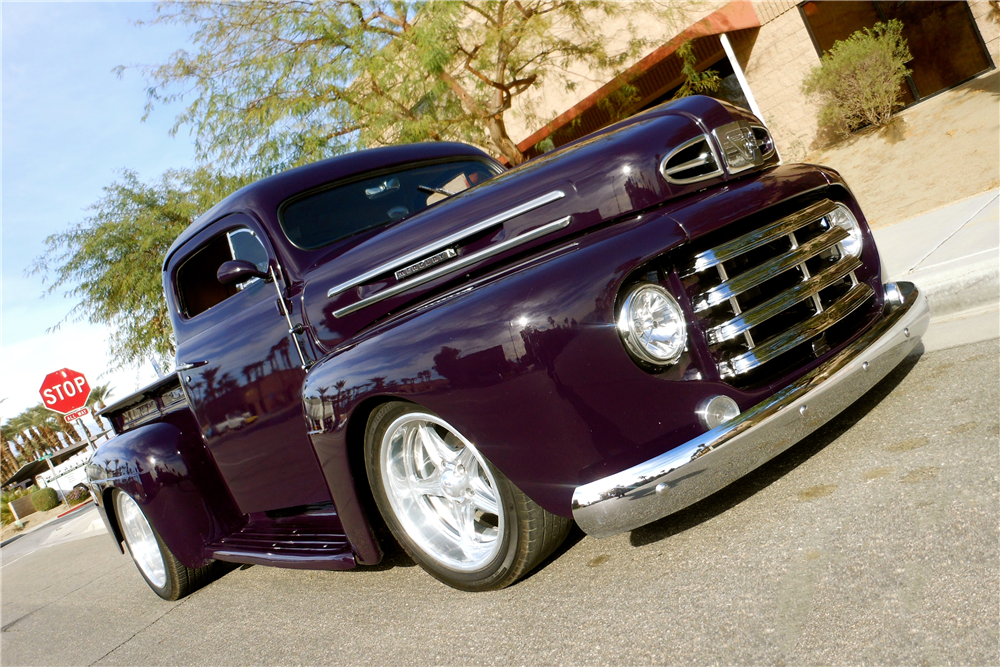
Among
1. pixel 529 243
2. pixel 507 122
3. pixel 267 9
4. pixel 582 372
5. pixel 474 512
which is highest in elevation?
pixel 267 9

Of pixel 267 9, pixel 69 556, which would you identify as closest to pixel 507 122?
pixel 267 9

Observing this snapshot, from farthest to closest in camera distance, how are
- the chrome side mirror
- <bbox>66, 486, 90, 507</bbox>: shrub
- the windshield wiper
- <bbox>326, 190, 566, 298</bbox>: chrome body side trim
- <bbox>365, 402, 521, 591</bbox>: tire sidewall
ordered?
<bbox>66, 486, 90, 507</bbox>: shrub
the windshield wiper
the chrome side mirror
<bbox>326, 190, 566, 298</bbox>: chrome body side trim
<bbox>365, 402, 521, 591</bbox>: tire sidewall

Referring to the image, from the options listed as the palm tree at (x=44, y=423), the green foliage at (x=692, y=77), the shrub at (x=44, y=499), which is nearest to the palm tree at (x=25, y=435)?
the palm tree at (x=44, y=423)

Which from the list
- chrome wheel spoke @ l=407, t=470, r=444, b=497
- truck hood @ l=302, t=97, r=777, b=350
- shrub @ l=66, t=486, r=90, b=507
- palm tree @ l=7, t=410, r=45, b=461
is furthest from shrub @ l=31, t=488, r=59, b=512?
chrome wheel spoke @ l=407, t=470, r=444, b=497

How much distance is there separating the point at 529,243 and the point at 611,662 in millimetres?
1392

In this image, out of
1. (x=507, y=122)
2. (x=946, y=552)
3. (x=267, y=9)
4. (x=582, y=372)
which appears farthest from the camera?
(x=507, y=122)

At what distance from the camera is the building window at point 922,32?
12688mm

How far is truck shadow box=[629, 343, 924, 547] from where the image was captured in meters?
2.84

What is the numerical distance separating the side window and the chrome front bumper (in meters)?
2.41

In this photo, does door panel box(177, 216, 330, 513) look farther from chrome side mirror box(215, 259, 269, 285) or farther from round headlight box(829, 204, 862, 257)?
round headlight box(829, 204, 862, 257)

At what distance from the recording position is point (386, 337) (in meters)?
2.84

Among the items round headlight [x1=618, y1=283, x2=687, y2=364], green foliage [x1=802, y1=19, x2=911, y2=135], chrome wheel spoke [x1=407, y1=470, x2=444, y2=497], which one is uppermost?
green foliage [x1=802, y1=19, x2=911, y2=135]

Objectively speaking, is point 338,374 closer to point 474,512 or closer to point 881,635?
point 474,512

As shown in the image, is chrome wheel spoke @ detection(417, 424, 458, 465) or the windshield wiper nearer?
chrome wheel spoke @ detection(417, 424, 458, 465)
